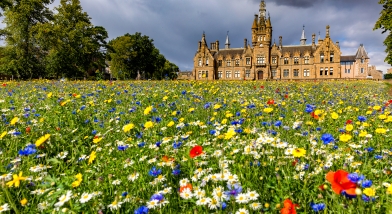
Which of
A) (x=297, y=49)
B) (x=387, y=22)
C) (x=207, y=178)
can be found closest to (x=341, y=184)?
(x=207, y=178)

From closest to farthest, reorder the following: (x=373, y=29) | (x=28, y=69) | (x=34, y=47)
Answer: (x=373, y=29) → (x=28, y=69) → (x=34, y=47)

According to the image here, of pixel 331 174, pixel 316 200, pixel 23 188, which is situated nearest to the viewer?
pixel 331 174

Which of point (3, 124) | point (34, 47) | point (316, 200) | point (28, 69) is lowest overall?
point (316, 200)

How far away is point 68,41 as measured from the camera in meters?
36.9

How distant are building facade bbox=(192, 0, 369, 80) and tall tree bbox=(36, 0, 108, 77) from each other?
92.1 feet

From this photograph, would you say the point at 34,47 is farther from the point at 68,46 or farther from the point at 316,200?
the point at 316,200

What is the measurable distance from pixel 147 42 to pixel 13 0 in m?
32.9

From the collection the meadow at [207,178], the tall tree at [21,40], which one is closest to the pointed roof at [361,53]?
the tall tree at [21,40]

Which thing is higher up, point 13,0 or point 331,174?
point 13,0

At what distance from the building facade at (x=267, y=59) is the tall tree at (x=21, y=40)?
1389 inches

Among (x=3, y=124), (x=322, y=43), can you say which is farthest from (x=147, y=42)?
(x=3, y=124)

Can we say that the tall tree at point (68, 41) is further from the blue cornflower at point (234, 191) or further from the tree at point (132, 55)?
the blue cornflower at point (234, 191)

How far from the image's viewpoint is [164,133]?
3.63m

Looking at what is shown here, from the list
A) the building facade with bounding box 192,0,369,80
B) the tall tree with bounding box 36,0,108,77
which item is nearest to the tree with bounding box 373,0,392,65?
the building facade with bounding box 192,0,369,80
